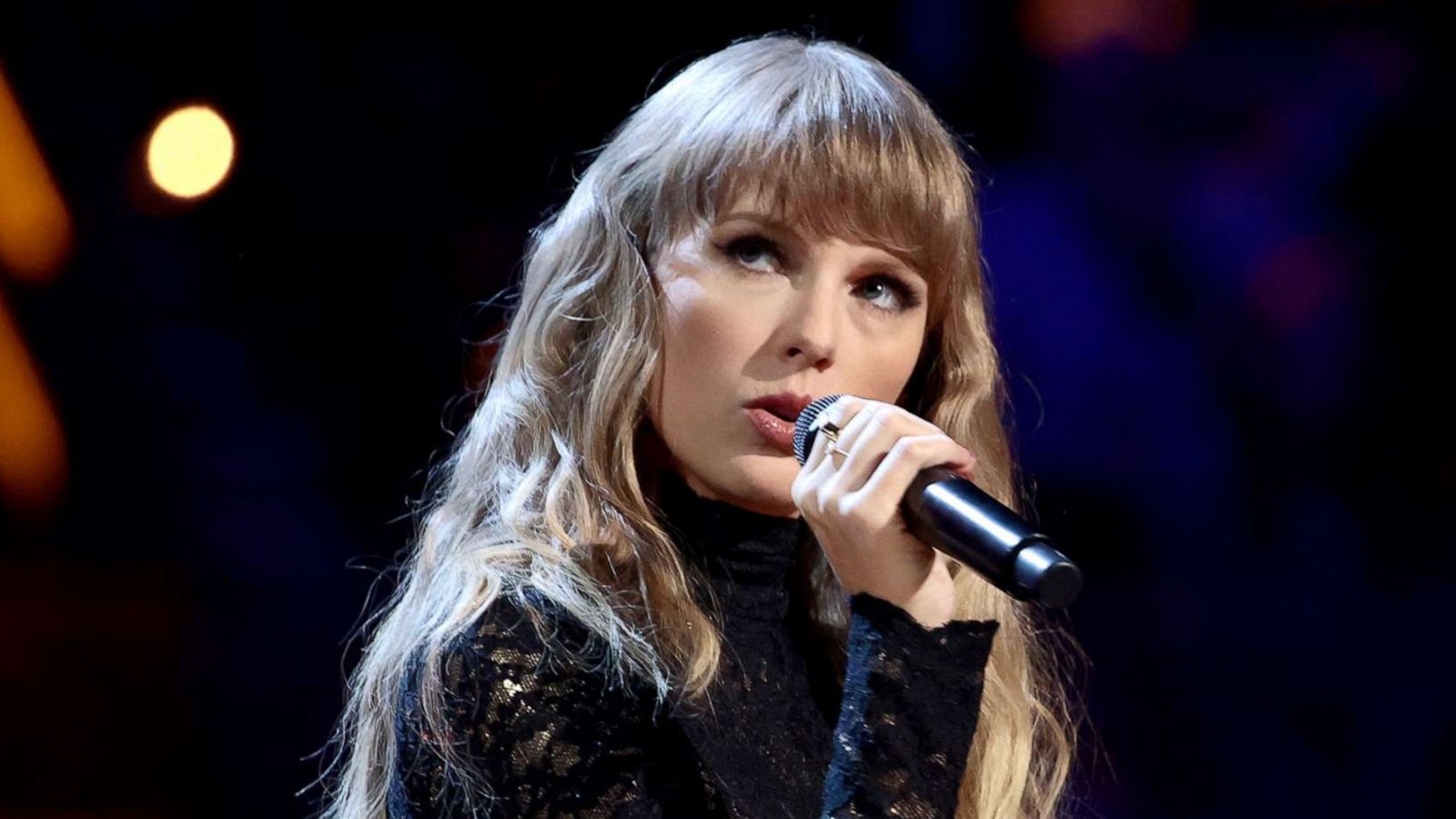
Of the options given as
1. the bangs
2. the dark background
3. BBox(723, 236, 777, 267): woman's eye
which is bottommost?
the dark background

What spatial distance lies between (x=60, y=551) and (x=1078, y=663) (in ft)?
4.72

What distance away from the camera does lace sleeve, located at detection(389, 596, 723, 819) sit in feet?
3.92

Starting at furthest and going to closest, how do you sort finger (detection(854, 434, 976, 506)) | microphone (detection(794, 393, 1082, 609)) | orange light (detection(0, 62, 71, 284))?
orange light (detection(0, 62, 71, 284)) < finger (detection(854, 434, 976, 506)) < microphone (detection(794, 393, 1082, 609))

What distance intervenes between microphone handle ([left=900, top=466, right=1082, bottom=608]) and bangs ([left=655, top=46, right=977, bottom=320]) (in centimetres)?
34

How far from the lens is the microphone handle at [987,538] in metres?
0.96

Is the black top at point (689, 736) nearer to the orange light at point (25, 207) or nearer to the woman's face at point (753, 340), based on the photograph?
the woman's face at point (753, 340)

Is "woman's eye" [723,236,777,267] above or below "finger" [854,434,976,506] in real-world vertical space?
above

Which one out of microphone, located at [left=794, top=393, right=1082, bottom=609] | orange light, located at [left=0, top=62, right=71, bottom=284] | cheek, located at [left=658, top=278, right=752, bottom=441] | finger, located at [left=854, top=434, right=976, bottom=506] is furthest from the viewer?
orange light, located at [left=0, top=62, right=71, bottom=284]

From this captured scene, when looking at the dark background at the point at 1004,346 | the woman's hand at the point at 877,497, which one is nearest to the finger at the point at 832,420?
the woman's hand at the point at 877,497

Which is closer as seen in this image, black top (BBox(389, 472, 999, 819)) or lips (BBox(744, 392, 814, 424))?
black top (BBox(389, 472, 999, 819))

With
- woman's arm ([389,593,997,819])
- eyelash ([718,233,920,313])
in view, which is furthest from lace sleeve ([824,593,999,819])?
eyelash ([718,233,920,313])

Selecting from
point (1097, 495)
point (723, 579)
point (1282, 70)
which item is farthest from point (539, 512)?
point (1282, 70)

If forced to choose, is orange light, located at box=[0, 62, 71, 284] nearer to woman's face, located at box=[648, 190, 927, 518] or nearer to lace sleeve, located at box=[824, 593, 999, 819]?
woman's face, located at box=[648, 190, 927, 518]

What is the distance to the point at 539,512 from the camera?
4.58 feet
